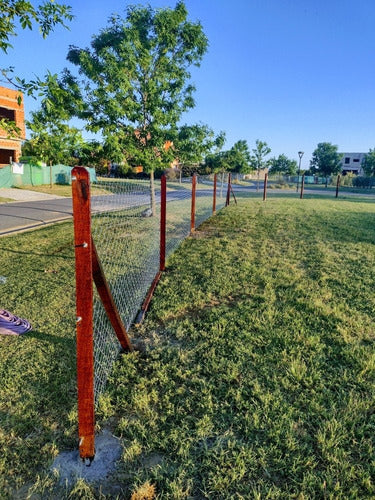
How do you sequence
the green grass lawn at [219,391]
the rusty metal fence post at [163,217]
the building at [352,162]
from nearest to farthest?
the green grass lawn at [219,391], the rusty metal fence post at [163,217], the building at [352,162]

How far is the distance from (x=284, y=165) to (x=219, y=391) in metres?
68.4

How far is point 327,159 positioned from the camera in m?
59.3

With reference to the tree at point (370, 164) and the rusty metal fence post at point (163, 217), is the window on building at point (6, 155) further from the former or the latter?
the tree at point (370, 164)

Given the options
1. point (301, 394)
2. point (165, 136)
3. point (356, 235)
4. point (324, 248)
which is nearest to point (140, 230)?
point (165, 136)

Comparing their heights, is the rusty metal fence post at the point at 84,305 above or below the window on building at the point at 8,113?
below

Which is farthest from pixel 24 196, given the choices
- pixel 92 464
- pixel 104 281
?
pixel 92 464

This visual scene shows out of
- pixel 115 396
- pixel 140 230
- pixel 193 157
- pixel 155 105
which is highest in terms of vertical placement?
pixel 155 105

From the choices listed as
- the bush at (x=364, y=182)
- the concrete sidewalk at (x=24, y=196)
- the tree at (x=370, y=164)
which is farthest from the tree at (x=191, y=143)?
the tree at (x=370, y=164)

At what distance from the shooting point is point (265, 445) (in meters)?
1.82

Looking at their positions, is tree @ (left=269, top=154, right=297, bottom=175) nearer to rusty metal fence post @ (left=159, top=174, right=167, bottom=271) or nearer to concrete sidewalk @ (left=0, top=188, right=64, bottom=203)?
concrete sidewalk @ (left=0, top=188, right=64, bottom=203)

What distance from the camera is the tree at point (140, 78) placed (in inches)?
300

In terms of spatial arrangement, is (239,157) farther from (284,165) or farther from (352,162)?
(352,162)

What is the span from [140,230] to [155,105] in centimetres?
340

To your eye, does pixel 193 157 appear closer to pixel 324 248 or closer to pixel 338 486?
pixel 324 248
